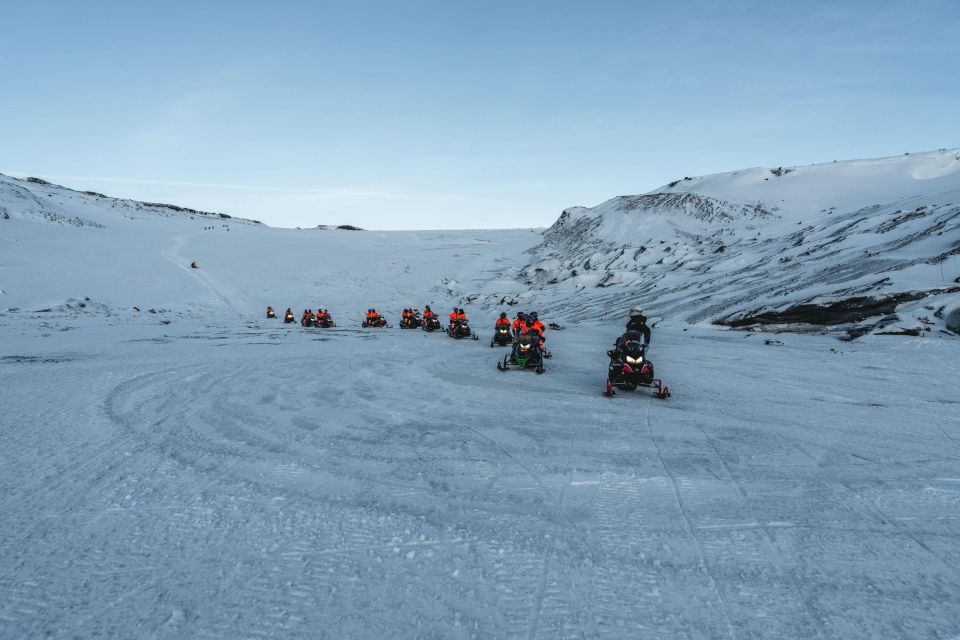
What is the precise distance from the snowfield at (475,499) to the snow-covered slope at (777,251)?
10.8 ft

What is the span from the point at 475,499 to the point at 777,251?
2634cm

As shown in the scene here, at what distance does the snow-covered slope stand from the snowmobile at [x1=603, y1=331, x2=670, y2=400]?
9054mm

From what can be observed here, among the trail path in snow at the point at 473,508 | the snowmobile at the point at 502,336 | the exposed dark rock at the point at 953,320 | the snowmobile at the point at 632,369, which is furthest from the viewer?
the snowmobile at the point at 502,336

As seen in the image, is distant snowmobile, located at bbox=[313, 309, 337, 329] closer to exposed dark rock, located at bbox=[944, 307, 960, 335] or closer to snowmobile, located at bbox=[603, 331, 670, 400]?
snowmobile, located at bbox=[603, 331, 670, 400]

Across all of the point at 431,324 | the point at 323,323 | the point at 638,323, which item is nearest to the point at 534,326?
the point at 638,323

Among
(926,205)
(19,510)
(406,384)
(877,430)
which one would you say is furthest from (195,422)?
(926,205)

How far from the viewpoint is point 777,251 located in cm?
2541

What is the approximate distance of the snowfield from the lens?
298 centimetres

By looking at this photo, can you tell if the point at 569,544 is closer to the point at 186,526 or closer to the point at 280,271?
the point at 186,526

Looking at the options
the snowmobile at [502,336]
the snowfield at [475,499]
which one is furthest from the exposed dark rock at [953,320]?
the snowmobile at [502,336]

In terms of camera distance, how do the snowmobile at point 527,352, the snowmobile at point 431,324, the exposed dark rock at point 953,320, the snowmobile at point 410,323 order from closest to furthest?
the snowmobile at point 527,352 → the exposed dark rock at point 953,320 → the snowmobile at point 431,324 → the snowmobile at point 410,323

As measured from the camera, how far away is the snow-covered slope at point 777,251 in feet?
50.2

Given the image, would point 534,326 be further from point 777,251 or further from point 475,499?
point 777,251

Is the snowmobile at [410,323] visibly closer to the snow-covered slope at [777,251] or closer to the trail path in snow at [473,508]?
the snow-covered slope at [777,251]
